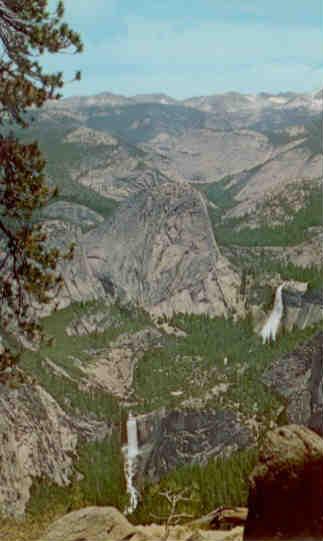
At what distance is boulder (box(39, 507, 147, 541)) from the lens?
114 ft

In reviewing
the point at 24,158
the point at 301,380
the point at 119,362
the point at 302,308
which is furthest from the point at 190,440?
the point at 24,158

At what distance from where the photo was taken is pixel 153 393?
479 feet

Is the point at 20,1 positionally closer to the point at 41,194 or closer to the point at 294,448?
the point at 41,194

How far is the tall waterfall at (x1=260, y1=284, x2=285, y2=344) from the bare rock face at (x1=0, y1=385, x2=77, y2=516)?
7612cm

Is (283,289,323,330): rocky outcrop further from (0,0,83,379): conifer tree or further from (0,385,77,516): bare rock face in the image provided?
(0,0,83,379): conifer tree

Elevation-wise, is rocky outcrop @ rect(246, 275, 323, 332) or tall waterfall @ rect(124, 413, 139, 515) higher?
rocky outcrop @ rect(246, 275, 323, 332)

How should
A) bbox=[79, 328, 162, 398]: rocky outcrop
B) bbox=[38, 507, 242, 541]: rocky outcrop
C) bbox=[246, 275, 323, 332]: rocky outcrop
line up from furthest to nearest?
bbox=[246, 275, 323, 332]: rocky outcrop, bbox=[79, 328, 162, 398]: rocky outcrop, bbox=[38, 507, 242, 541]: rocky outcrop

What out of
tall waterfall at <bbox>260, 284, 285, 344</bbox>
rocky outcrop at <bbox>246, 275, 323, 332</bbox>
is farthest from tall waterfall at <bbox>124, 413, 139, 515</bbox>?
rocky outcrop at <bbox>246, 275, 323, 332</bbox>

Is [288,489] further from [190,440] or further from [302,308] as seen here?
[302,308]

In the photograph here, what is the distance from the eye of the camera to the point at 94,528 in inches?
1407

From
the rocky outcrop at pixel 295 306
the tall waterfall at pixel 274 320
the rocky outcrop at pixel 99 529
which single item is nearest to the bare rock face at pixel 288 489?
the rocky outcrop at pixel 99 529

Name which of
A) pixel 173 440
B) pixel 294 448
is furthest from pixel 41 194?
pixel 173 440

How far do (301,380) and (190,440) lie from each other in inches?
881

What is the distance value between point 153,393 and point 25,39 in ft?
415
